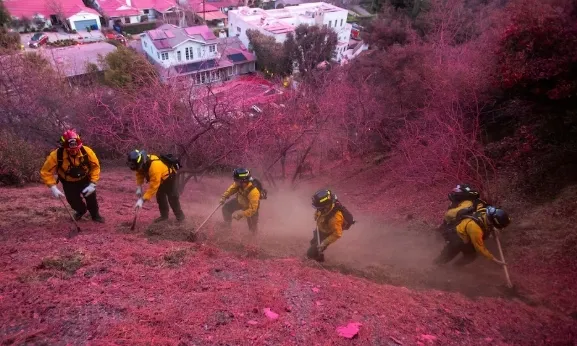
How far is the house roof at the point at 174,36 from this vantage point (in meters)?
29.2

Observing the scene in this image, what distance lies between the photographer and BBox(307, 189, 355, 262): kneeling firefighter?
646 cm

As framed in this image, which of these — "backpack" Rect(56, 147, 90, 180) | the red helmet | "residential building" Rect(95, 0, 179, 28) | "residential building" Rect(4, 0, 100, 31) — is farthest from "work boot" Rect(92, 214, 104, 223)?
"residential building" Rect(95, 0, 179, 28)

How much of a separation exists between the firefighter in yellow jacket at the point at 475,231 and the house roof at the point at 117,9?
43275 mm

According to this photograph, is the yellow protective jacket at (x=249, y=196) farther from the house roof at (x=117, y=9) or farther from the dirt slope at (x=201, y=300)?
the house roof at (x=117, y=9)

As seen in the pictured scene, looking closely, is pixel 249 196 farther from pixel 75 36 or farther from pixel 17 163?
pixel 75 36

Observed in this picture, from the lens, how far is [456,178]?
9.70 m

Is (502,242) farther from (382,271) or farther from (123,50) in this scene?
(123,50)

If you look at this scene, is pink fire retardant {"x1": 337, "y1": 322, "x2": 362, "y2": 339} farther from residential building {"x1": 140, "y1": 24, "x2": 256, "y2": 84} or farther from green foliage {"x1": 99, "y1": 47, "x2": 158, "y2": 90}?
residential building {"x1": 140, "y1": 24, "x2": 256, "y2": 84}

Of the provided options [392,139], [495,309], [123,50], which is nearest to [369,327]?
[495,309]

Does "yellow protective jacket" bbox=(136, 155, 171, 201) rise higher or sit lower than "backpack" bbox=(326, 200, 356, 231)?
higher

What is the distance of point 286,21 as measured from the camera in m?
34.4

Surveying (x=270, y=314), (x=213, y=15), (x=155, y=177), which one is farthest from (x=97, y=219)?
(x=213, y=15)

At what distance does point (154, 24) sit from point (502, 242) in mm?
41827

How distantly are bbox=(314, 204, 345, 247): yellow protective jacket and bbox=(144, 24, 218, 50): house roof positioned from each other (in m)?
26.3
